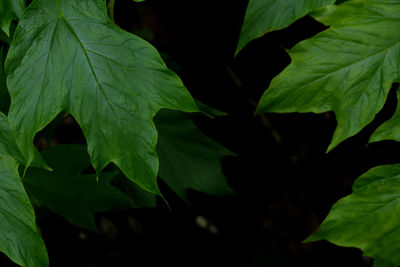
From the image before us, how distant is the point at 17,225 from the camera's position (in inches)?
30.4

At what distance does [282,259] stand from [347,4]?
130cm

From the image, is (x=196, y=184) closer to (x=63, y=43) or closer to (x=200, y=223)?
(x=63, y=43)

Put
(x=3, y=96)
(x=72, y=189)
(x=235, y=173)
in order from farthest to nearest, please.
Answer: (x=235, y=173) < (x=72, y=189) < (x=3, y=96)

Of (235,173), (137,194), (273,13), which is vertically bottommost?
(235,173)

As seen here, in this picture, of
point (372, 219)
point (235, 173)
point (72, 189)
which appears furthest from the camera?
point (235, 173)

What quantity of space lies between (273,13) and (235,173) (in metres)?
1.27

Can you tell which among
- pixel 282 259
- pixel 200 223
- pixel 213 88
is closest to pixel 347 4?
pixel 213 88

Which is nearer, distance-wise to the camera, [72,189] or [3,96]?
[3,96]

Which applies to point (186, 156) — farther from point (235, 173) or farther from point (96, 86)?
point (235, 173)

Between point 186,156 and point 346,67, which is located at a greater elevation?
point 346,67

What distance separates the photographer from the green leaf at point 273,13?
76 cm

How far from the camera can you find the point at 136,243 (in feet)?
6.64

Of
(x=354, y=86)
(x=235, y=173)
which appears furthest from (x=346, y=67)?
(x=235, y=173)

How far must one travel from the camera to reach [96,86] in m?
0.77
